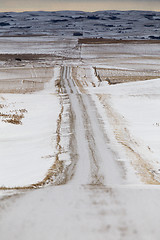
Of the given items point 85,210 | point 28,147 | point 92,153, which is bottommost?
point 28,147

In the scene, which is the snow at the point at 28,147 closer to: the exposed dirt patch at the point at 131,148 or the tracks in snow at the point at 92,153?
the tracks in snow at the point at 92,153

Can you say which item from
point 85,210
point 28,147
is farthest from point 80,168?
point 28,147

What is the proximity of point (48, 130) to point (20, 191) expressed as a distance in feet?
31.3

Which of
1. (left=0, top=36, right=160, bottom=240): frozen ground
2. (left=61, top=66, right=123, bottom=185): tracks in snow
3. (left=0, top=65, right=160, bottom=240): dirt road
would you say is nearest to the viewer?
(left=0, top=65, right=160, bottom=240): dirt road

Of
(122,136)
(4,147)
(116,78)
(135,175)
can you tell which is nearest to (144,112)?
(122,136)

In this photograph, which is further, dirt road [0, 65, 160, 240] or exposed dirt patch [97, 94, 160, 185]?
exposed dirt patch [97, 94, 160, 185]

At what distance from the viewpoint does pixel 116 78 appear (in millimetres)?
51531

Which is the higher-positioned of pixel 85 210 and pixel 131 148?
pixel 85 210

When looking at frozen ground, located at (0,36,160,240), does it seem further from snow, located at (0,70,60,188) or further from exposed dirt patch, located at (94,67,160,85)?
exposed dirt patch, located at (94,67,160,85)

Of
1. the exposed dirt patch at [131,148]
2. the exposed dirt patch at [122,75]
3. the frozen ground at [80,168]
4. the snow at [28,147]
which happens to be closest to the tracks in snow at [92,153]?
the frozen ground at [80,168]

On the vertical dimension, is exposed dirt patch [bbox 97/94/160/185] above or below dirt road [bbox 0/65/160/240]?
below

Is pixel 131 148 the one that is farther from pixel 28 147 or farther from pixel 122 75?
pixel 122 75

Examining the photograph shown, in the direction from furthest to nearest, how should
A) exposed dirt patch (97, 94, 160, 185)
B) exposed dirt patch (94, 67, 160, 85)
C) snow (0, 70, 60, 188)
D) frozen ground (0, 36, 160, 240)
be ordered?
exposed dirt patch (94, 67, 160, 85)
exposed dirt patch (97, 94, 160, 185)
snow (0, 70, 60, 188)
frozen ground (0, 36, 160, 240)

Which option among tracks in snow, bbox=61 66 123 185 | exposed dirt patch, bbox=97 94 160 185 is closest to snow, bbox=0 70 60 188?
tracks in snow, bbox=61 66 123 185
